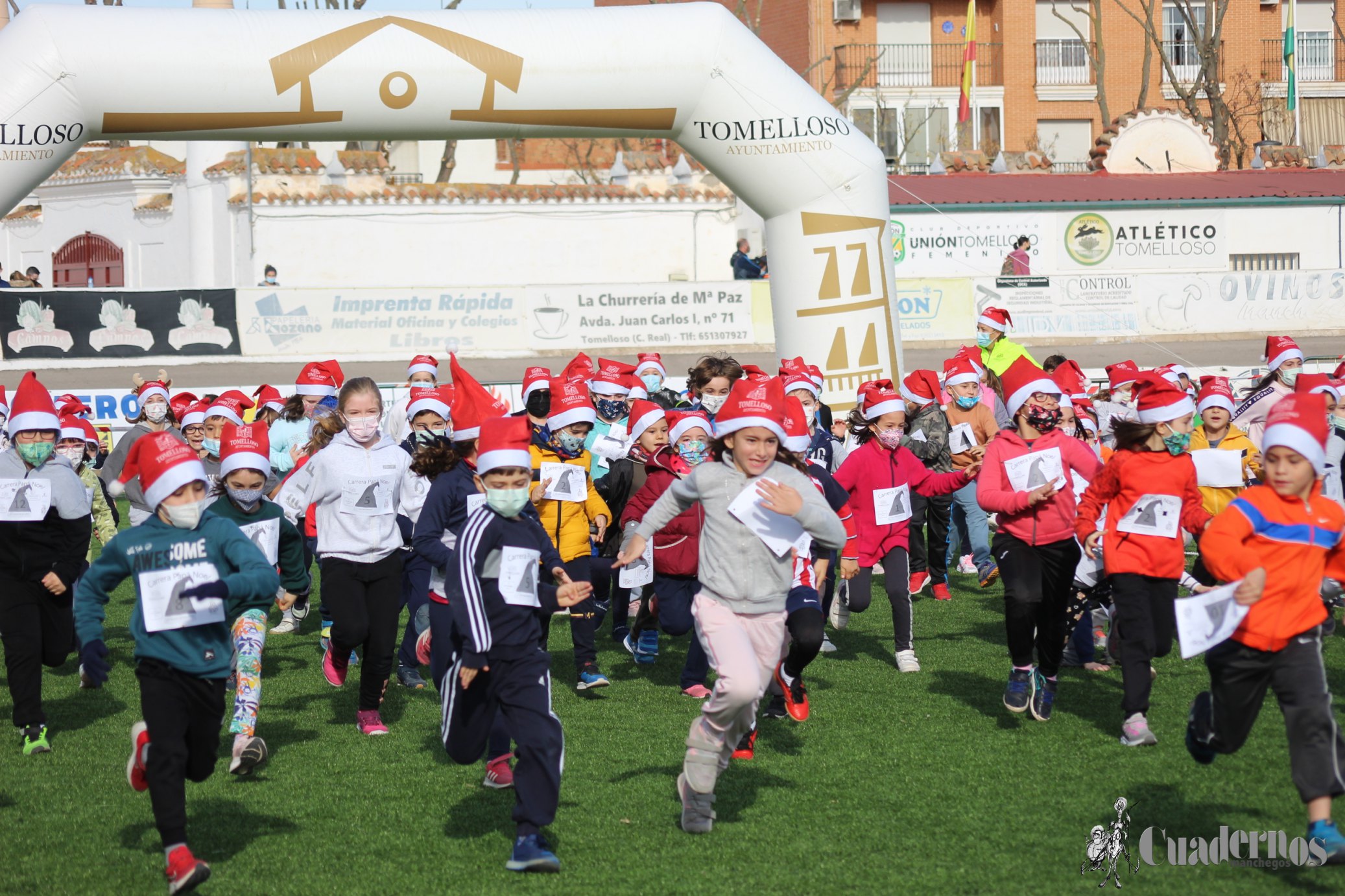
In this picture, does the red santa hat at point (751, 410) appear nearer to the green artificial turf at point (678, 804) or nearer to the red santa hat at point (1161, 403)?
the green artificial turf at point (678, 804)

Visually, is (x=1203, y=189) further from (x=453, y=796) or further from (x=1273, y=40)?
(x=453, y=796)

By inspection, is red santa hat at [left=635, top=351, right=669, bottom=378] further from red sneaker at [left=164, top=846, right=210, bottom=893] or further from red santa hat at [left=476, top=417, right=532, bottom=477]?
red sneaker at [left=164, top=846, right=210, bottom=893]

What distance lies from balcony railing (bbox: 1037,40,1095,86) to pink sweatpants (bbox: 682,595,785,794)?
4743 centimetres

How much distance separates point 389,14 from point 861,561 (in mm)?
7231

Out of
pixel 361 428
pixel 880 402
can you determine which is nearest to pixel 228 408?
pixel 361 428

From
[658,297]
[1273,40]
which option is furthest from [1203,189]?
[1273,40]

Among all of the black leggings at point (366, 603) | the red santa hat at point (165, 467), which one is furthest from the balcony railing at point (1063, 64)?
the red santa hat at point (165, 467)

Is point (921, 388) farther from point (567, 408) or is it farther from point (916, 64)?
point (916, 64)

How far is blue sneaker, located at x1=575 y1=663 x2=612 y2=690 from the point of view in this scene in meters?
10.1

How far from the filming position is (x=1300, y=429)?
614 centimetres

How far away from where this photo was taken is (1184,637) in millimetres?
5926

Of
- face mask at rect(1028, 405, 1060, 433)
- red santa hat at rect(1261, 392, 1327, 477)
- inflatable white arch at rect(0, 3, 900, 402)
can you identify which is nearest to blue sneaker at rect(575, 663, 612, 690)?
face mask at rect(1028, 405, 1060, 433)

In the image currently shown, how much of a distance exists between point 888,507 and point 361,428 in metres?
3.49

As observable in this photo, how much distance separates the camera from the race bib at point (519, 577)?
21.7 feet
